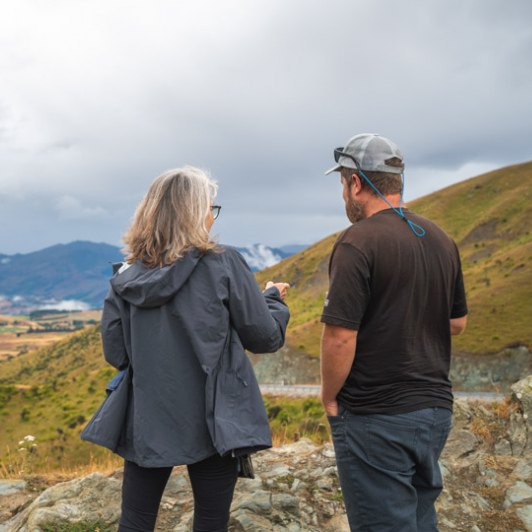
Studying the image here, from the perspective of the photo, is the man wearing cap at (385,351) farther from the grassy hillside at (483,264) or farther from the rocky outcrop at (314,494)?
the grassy hillside at (483,264)

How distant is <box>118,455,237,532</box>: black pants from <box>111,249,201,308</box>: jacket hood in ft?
3.15

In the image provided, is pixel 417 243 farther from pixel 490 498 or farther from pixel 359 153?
pixel 490 498

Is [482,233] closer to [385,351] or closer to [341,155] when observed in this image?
[341,155]

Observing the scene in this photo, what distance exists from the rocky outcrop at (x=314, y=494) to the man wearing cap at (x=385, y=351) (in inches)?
88.1

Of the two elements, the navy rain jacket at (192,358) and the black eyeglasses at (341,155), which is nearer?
the navy rain jacket at (192,358)

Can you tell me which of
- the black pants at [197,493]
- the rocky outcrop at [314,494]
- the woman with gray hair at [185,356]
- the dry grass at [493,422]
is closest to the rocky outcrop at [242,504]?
the rocky outcrop at [314,494]

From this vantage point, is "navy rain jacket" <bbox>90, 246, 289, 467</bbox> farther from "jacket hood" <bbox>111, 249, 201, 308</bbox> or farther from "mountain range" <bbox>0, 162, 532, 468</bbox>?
"mountain range" <bbox>0, 162, 532, 468</bbox>

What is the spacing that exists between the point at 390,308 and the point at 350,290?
0.89 ft

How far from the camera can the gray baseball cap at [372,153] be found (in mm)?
2729

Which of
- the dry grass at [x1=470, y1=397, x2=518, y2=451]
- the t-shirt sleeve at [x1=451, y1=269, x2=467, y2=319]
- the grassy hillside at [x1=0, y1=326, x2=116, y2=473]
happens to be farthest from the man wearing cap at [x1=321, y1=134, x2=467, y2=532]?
the grassy hillside at [x1=0, y1=326, x2=116, y2=473]

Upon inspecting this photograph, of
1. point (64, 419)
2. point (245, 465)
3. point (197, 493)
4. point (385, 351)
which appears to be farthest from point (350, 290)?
point (64, 419)

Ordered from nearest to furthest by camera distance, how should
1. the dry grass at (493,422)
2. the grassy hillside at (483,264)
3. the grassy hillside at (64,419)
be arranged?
1. the dry grass at (493,422)
2. the grassy hillside at (64,419)
3. the grassy hillside at (483,264)

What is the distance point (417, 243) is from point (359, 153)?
0.61 m

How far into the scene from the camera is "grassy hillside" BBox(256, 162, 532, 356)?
29141 mm
